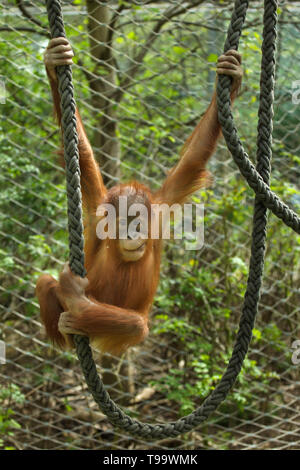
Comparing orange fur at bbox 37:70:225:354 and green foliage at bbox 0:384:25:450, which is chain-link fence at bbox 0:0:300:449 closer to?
green foliage at bbox 0:384:25:450

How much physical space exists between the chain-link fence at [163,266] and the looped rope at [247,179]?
1466 millimetres

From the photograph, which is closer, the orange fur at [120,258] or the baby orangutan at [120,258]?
the baby orangutan at [120,258]

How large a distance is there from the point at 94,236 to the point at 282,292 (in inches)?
71.9

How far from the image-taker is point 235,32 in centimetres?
120

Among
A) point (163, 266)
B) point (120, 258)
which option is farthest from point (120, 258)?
point (163, 266)

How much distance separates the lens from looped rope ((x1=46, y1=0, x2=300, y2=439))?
1198 mm

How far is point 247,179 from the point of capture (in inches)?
48.7

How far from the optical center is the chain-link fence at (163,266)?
2.83m

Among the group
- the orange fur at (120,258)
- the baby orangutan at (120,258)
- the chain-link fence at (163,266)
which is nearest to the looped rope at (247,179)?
Result: the baby orangutan at (120,258)

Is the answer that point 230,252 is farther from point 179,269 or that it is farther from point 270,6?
point 270,6

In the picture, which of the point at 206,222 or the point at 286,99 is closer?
the point at 206,222

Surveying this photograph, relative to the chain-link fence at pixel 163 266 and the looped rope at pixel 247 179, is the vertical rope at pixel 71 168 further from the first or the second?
the chain-link fence at pixel 163 266
